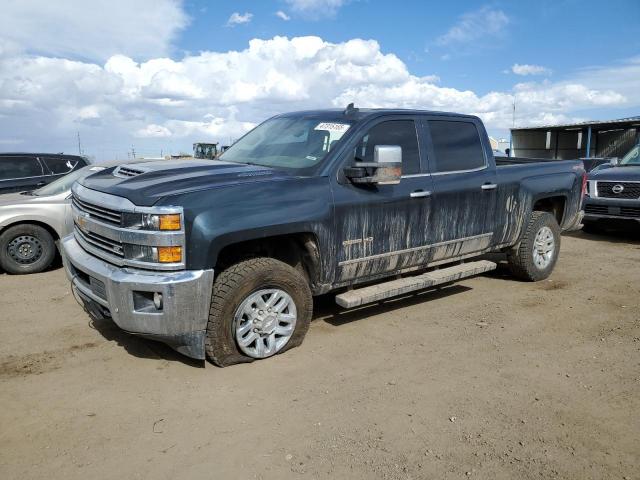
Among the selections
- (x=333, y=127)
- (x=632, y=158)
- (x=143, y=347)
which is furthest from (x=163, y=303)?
(x=632, y=158)

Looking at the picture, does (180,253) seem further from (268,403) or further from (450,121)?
(450,121)

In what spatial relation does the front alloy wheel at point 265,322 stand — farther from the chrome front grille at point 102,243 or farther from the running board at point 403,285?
the chrome front grille at point 102,243

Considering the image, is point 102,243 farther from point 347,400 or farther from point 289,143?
point 347,400

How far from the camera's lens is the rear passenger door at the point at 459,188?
5066 millimetres

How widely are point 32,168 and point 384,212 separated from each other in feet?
26.5

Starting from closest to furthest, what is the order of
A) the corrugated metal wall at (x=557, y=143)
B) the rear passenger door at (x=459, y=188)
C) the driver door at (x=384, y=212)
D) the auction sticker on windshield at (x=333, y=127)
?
the driver door at (x=384, y=212) → the auction sticker on windshield at (x=333, y=127) → the rear passenger door at (x=459, y=188) → the corrugated metal wall at (x=557, y=143)

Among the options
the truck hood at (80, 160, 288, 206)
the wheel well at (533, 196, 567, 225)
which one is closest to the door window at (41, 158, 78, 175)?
the truck hood at (80, 160, 288, 206)

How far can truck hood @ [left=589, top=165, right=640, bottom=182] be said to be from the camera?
9.40m

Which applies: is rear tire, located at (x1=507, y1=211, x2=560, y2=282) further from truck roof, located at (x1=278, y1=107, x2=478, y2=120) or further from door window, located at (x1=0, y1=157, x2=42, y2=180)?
door window, located at (x1=0, y1=157, x2=42, y2=180)

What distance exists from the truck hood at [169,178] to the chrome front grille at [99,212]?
131 millimetres

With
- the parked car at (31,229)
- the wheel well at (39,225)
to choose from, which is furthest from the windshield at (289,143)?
the wheel well at (39,225)

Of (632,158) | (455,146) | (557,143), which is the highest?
(557,143)

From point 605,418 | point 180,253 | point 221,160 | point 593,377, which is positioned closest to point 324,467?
point 180,253

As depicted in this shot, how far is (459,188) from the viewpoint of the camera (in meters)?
5.19
